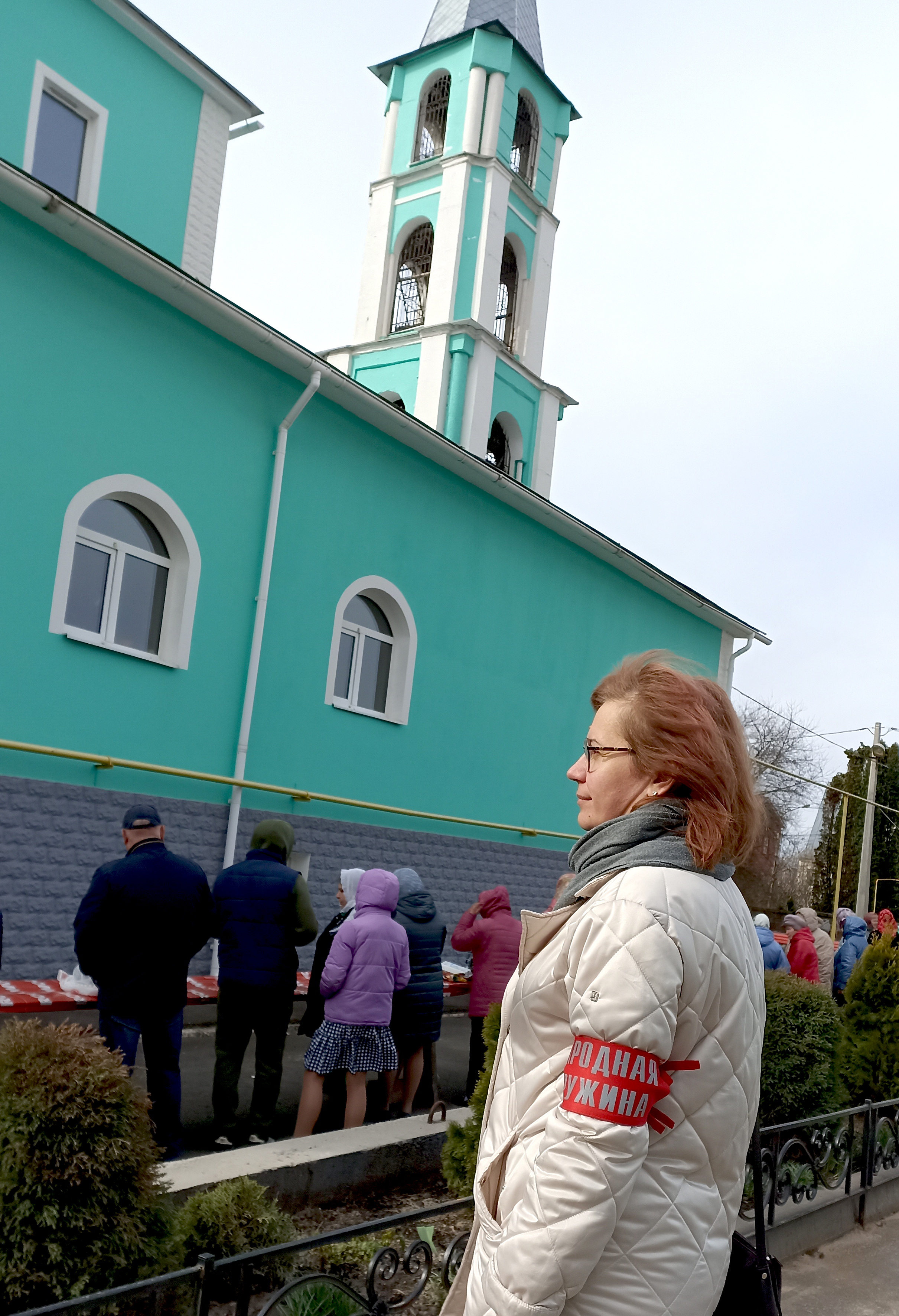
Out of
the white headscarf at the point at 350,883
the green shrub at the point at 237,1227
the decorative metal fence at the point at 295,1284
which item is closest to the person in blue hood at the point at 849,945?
the white headscarf at the point at 350,883

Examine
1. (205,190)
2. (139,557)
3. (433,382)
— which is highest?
(433,382)

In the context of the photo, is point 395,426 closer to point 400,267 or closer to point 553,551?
point 553,551

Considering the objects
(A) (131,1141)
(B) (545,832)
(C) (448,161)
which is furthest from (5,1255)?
(C) (448,161)

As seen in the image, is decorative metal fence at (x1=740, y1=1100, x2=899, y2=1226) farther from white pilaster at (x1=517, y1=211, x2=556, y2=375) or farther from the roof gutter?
white pilaster at (x1=517, y1=211, x2=556, y2=375)

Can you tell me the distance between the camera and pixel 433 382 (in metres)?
20.6

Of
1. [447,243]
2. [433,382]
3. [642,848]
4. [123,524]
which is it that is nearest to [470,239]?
[447,243]

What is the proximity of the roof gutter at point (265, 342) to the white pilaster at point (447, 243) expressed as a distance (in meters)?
7.01

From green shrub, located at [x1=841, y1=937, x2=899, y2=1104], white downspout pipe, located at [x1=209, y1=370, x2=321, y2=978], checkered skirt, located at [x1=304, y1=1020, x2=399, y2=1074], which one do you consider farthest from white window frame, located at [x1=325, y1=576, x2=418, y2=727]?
green shrub, located at [x1=841, y1=937, x2=899, y2=1104]

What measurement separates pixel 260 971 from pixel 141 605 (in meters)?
5.19

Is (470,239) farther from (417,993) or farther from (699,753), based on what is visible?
(699,753)

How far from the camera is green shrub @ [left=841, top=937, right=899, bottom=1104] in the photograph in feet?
23.4

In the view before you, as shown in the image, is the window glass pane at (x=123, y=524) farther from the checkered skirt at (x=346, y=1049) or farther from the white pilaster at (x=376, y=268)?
the white pilaster at (x=376, y=268)

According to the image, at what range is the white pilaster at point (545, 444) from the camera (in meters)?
21.7

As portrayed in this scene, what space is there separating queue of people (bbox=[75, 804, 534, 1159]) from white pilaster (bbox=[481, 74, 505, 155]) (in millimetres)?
18190
